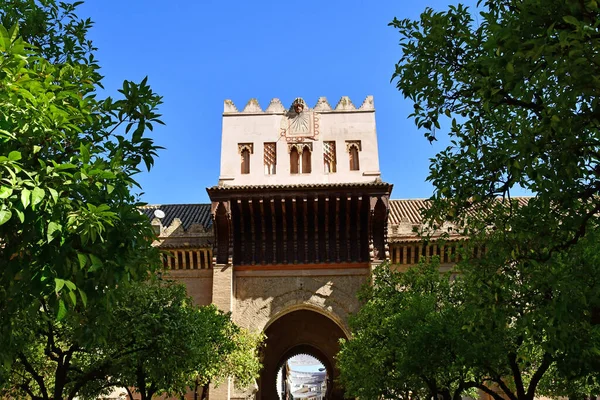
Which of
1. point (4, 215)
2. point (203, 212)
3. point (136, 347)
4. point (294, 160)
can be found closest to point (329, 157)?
point (294, 160)

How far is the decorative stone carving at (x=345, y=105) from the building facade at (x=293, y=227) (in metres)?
0.15

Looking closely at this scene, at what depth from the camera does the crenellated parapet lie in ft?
70.6

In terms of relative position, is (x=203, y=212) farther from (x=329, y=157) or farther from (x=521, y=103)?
(x=521, y=103)

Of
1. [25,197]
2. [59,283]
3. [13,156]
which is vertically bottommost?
[59,283]

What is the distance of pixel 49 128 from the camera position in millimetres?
4793

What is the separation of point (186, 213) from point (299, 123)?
23.2 feet

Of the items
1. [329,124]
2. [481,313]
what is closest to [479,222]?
[481,313]

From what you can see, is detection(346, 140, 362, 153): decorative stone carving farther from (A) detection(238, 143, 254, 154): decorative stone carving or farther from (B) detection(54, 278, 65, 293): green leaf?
(B) detection(54, 278, 65, 293): green leaf

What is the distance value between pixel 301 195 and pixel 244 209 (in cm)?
214

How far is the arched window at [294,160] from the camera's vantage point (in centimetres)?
2069

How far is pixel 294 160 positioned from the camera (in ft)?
68.5

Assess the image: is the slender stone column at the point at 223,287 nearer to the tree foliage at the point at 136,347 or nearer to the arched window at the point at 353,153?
the tree foliage at the point at 136,347

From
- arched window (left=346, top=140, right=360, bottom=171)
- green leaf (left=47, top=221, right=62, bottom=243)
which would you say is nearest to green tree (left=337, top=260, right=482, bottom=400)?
arched window (left=346, top=140, right=360, bottom=171)

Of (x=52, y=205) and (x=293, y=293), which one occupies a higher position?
(x=293, y=293)
